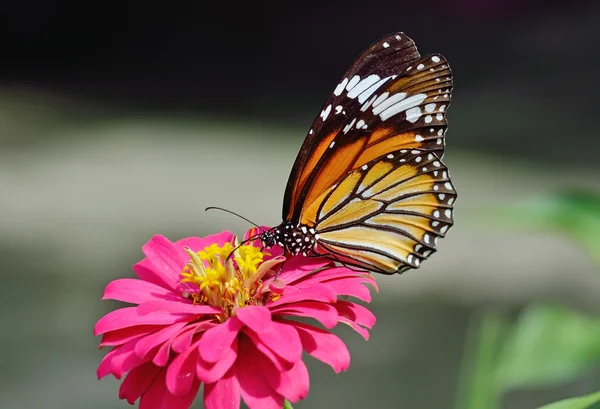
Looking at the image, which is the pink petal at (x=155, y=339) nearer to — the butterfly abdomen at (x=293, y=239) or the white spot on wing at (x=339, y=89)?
the butterfly abdomen at (x=293, y=239)

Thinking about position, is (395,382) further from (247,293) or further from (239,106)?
(239,106)

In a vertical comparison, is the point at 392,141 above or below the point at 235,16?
below

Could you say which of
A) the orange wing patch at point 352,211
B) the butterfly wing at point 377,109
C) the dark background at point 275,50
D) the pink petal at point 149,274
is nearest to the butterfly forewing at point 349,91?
the butterfly wing at point 377,109

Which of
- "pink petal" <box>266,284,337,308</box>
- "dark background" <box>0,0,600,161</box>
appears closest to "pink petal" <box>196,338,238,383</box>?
"pink petal" <box>266,284,337,308</box>

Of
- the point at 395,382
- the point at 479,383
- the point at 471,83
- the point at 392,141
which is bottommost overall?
the point at 395,382

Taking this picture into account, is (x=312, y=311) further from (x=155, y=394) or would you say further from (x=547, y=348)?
(x=547, y=348)

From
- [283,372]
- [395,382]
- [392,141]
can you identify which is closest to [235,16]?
[395,382]
